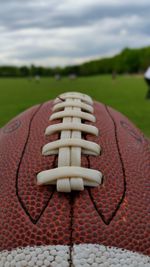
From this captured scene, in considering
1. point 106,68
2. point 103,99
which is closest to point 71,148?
point 103,99

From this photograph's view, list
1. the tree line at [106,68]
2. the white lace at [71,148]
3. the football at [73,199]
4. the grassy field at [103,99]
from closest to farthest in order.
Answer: the football at [73,199]
the white lace at [71,148]
the grassy field at [103,99]
the tree line at [106,68]

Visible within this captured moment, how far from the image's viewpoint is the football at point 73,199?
151 centimetres

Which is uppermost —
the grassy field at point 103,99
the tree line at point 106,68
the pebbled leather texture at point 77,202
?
the tree line at point 106,68

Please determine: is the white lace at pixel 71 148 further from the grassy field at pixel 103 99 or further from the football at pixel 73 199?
the grassy field at pixel 103 99

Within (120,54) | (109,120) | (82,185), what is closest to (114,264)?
(82,185)

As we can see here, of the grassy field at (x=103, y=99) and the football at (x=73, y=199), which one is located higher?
the grassy field at (x=103, y=99)

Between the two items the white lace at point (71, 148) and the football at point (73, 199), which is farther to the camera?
the white lace at point (71, 148)

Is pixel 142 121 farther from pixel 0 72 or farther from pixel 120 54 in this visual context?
pixel 120 54

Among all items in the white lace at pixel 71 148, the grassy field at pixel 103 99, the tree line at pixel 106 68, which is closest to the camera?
the white lace at pixel 71 148

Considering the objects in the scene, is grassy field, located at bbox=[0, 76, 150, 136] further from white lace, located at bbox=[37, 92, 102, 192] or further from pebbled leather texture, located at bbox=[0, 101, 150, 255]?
pebbled leather texture, located at bbox=[0, 101, 150, 255]

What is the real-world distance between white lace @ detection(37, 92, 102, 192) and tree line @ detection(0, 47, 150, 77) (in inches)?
3071

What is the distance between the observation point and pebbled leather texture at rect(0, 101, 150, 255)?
154 centimetres

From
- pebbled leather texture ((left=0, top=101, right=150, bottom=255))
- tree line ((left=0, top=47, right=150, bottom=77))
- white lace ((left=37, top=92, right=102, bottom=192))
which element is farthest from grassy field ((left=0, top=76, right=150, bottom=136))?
tree line ((left=0, top=47, right=150, bottom=77))

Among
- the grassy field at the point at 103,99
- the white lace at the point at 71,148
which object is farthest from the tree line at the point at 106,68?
the white lace at the point at 71,148
